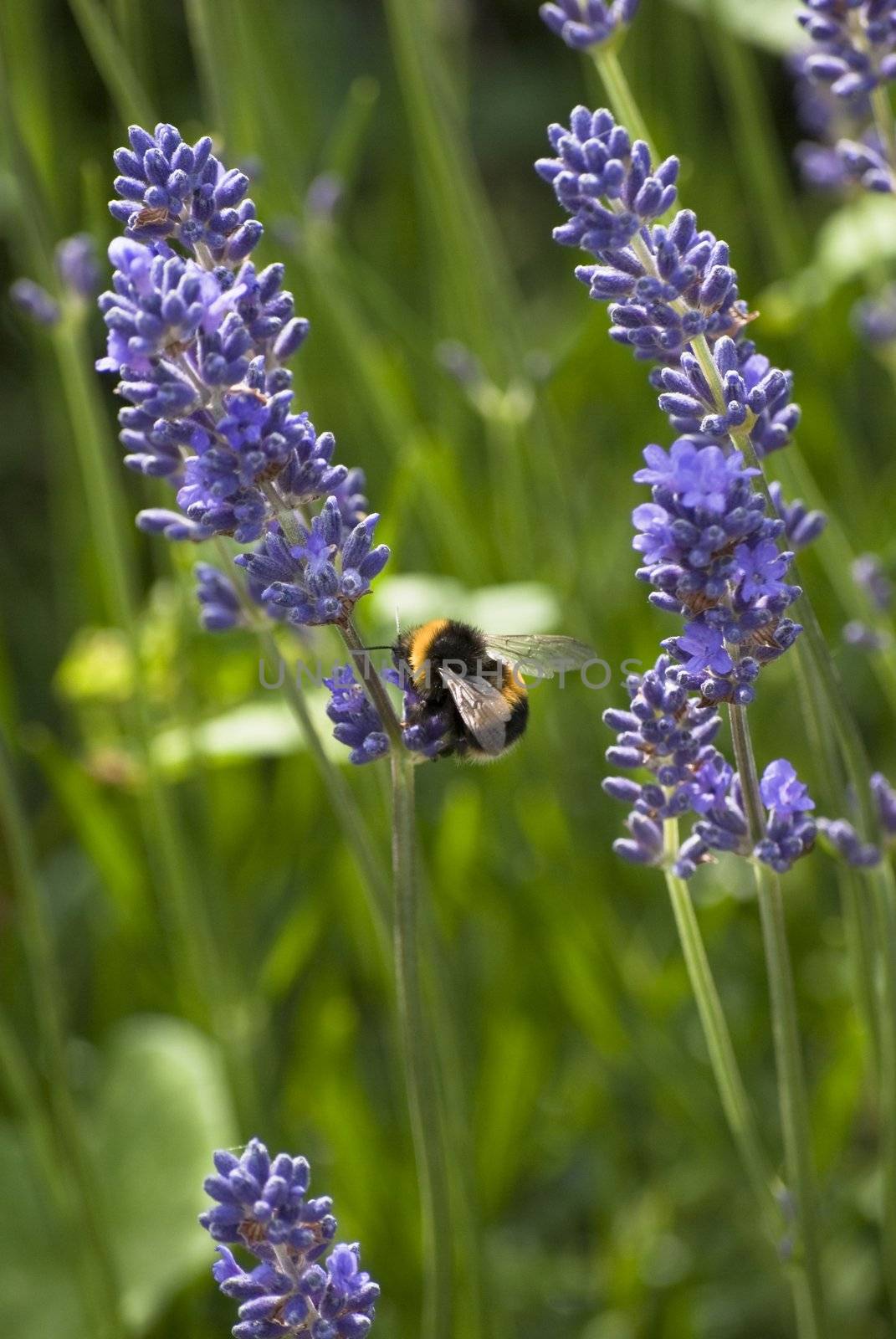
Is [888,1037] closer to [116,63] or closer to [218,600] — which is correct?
[218,600]

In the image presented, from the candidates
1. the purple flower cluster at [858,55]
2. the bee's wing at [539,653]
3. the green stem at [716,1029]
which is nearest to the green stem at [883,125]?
the purple flower cluster at [858,55]

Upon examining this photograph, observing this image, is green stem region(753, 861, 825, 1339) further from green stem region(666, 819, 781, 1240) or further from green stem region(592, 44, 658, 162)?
green stem region(592, 44, 658, 162)

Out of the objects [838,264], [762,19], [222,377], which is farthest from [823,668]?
[762,19]

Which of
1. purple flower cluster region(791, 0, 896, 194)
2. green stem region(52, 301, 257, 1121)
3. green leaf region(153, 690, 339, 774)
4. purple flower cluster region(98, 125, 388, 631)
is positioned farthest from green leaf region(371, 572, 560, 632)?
purple flower cluster region(98, 125, 388, 631)

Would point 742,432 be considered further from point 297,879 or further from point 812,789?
point 297,879

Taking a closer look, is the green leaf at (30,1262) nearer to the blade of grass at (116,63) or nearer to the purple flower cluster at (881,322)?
the blade of grass at (116,63)

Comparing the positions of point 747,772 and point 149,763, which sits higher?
point 149,763

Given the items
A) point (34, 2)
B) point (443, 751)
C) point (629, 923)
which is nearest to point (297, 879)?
point (629, 923)
